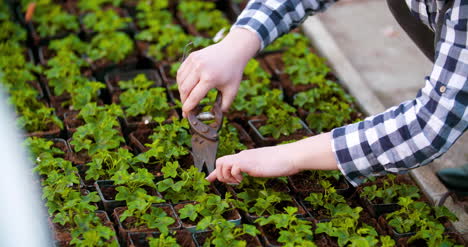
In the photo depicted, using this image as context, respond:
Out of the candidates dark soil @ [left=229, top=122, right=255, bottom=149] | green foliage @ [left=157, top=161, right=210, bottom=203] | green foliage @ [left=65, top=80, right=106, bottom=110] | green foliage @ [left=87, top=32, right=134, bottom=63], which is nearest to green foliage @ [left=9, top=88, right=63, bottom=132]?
green foliage @ [left=65, top=80, right=106, bottom=110]

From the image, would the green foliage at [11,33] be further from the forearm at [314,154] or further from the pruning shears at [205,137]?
the forearm at [314,154]

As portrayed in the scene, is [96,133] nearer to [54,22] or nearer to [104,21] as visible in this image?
[104,21]

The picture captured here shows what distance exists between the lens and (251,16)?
2.63m

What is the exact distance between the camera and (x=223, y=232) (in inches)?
88.7

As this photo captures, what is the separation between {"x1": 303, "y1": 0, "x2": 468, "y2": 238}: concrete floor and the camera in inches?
135

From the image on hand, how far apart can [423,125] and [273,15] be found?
2.74 feet

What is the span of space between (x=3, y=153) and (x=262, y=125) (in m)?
1.11

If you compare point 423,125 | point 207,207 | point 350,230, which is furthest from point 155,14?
point 423,125

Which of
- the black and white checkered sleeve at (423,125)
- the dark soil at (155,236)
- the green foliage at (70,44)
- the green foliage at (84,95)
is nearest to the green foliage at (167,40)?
the green foliage at (70,44)

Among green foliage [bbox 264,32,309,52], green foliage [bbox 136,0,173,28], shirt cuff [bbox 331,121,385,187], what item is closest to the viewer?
shirt cuff [bbox 331,121,385,187]

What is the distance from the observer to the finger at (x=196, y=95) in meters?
2.39

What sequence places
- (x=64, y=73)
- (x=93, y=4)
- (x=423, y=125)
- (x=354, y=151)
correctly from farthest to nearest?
1. (x=93, y=4)
2. (x=64, y=73)
3. (x=354, y=151)
4. (x=423, y=125)

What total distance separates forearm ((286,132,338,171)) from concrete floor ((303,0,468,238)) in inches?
34.2

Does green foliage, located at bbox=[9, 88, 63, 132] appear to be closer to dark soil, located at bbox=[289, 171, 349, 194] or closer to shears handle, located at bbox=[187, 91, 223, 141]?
shears handle, located at bbox=[187, 91, 223, 141]
